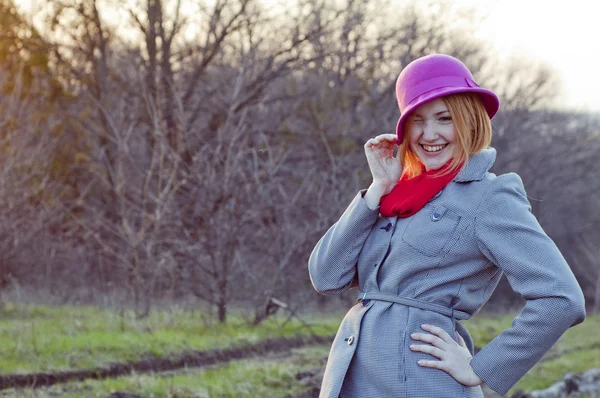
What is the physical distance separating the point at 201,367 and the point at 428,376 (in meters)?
5.31

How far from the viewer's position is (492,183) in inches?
95.0

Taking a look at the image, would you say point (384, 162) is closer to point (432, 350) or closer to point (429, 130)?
point (429, 130)

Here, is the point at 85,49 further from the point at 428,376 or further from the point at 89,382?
the point at 428,376

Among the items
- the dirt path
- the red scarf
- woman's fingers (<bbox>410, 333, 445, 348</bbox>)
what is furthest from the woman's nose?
the dirt path

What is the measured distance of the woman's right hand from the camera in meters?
2.60

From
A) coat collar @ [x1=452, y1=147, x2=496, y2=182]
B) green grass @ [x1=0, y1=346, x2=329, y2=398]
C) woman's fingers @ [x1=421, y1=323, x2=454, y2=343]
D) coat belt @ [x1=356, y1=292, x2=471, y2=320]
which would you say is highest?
coat collar @ [x1=452, y1=147, x2=496, y2=182]

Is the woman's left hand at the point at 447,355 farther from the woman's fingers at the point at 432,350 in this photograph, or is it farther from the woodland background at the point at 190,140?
the woodland background at the point at 190,140

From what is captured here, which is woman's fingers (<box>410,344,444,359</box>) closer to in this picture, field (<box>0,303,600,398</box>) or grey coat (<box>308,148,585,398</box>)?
grey coat (<box>308,148,585,398</box>)

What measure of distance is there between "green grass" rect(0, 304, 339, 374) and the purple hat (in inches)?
186

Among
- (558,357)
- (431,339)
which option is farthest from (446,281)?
(558,357)

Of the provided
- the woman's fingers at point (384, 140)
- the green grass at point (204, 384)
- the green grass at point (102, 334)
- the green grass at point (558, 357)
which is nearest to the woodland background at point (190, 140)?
the green grass at point (102, 334)

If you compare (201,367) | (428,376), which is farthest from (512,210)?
(201,367)

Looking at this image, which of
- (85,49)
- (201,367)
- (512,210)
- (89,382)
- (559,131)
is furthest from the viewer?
(559,131)

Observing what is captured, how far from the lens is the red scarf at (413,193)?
2486 mm
